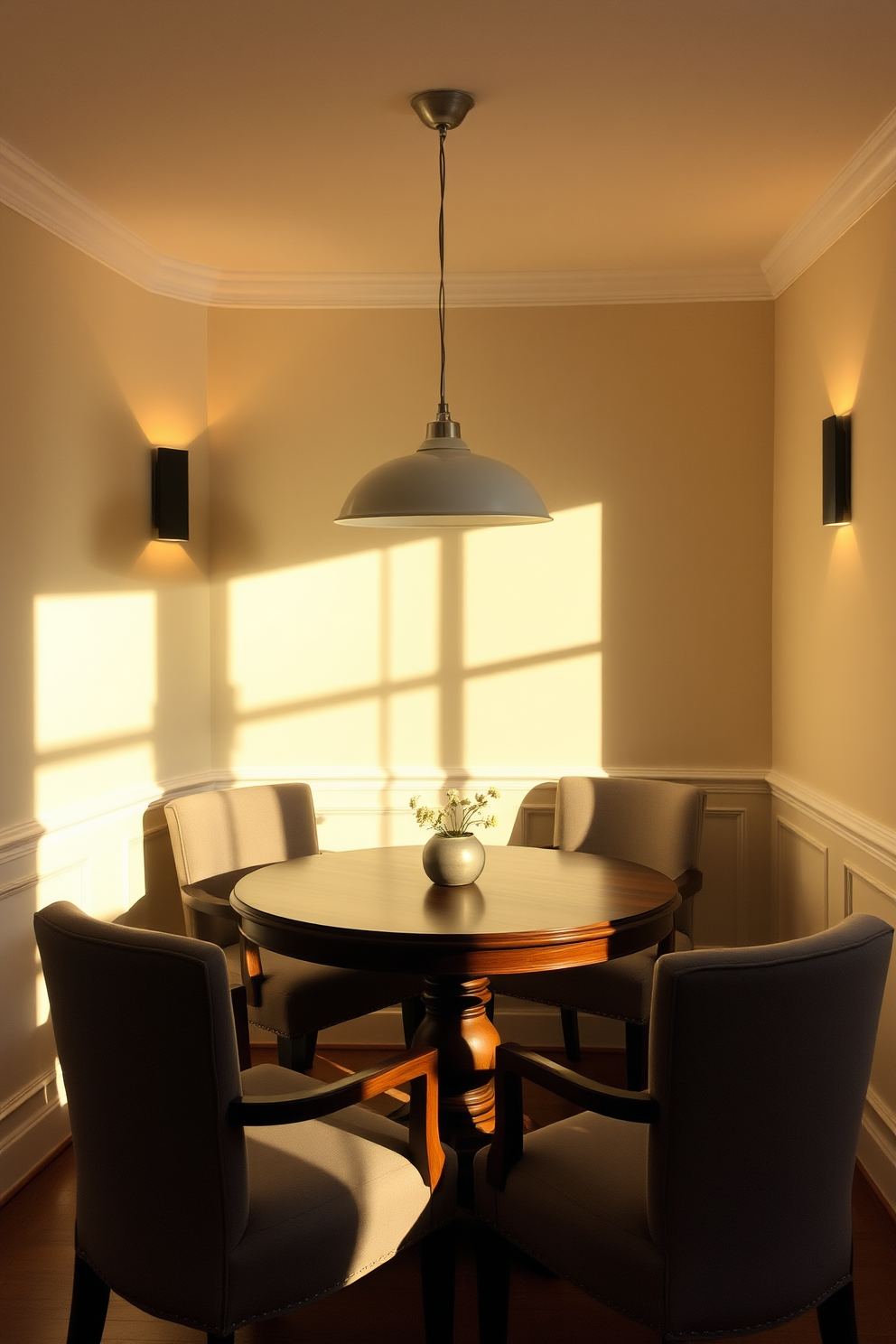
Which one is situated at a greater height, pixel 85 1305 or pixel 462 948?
pixel 462 948

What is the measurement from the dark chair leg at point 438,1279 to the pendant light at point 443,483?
1.51 meters

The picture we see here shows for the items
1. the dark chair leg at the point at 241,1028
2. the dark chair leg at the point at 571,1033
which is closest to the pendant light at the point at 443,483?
the dark chair leg at the point at 241,1028

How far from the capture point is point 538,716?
4289mm

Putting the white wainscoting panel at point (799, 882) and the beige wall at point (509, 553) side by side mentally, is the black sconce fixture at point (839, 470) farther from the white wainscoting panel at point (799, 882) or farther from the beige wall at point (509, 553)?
the white wainscoting panel at point (799, 882)

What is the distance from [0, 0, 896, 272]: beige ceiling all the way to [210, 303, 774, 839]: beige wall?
42 centimetres

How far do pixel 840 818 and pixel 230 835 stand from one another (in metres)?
1.93

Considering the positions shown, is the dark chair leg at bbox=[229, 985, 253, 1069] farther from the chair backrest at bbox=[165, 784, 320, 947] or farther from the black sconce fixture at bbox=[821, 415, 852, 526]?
the black sconce fixture at bbox=[821, 415, 852, 526]

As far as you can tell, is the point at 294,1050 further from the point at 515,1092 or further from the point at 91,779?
the point at 515,1092

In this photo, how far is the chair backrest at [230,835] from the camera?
11.9 ft

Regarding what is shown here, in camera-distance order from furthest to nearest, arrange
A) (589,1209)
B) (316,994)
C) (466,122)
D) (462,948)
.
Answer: (316,994) < (466,122) < (462,948) < (589,1209)

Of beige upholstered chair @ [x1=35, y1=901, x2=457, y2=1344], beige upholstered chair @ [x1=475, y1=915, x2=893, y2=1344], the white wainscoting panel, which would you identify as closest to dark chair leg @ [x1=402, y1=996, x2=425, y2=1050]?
the white wainscoting panel

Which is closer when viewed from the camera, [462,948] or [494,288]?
[462,948]

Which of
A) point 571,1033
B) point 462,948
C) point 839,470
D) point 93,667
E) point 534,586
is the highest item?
point 839,470

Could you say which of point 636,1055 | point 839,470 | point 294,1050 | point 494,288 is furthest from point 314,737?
point 839,470
